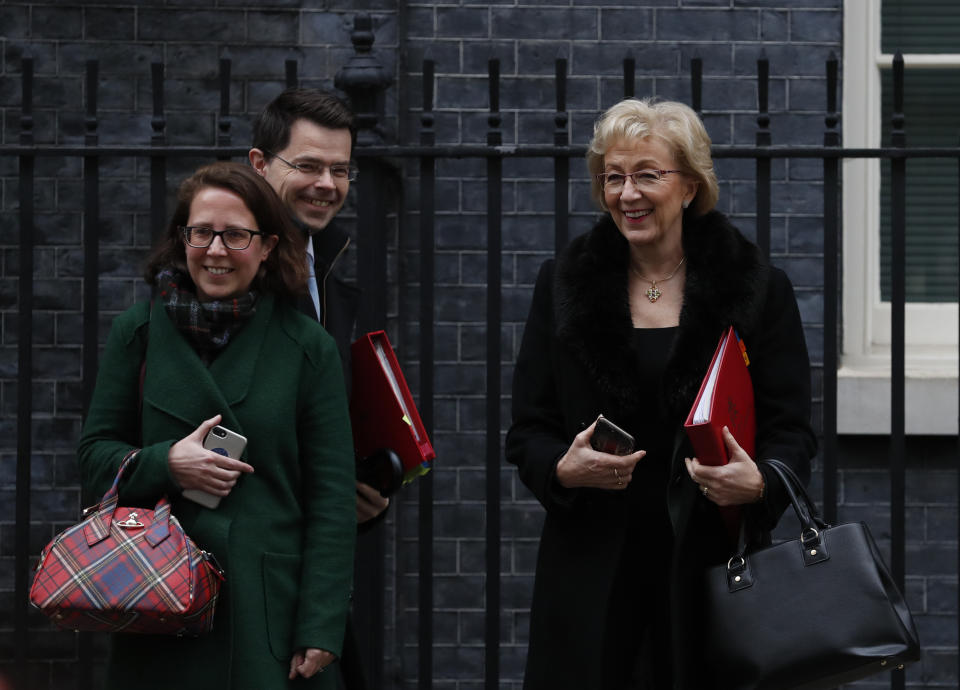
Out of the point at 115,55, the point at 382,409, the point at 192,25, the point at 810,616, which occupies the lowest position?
the point at 810,616

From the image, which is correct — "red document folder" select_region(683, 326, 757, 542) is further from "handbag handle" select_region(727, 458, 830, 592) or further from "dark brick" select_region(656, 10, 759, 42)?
"dark brick" select_region(656, 10, 759, 42)

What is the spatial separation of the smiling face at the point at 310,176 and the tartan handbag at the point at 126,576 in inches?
31.1

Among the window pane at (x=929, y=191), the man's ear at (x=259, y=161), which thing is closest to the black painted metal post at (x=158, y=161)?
the man's ear at (x=259, y=161)

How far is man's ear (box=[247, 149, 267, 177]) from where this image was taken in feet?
10.5

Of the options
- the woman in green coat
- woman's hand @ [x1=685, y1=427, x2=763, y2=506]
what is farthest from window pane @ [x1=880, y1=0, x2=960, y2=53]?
the woman in green coat

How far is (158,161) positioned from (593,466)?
1.63 metres

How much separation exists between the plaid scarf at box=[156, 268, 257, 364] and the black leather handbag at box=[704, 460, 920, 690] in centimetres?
116

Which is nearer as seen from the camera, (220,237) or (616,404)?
(220,237)

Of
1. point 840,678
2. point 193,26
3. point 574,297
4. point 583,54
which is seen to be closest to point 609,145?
point 574,297

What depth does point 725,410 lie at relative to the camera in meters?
2.84

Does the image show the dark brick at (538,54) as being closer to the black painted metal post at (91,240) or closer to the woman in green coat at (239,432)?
the black painted metal post at (91,240)

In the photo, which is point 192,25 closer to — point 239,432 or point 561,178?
point 561,178

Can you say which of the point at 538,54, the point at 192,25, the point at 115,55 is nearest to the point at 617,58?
the point at 538,54

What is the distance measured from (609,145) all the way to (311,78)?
2581 millimetres
